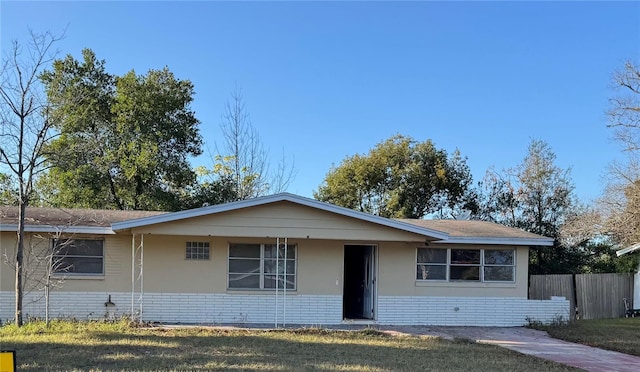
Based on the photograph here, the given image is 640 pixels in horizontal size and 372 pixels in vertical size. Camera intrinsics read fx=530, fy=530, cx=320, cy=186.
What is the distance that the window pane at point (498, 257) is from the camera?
45.8 ft

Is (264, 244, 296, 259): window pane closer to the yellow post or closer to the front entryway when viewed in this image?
the front entryway

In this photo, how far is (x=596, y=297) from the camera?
16.7 metres

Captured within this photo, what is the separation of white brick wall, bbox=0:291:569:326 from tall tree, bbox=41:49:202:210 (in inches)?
418

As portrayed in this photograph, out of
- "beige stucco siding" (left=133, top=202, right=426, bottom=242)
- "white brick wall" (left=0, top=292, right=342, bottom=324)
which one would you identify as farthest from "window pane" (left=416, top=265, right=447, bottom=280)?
"white brick wall" (left=0, top=292, right=342, bottom=324)

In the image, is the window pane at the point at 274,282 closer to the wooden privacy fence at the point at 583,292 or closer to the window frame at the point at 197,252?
the window frame at the point at 197,252

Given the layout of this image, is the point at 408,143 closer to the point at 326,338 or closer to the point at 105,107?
the point at 105,107

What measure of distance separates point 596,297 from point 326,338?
A: 34.6 feet

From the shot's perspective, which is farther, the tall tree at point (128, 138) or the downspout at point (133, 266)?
the tall tree at point (128, 138)

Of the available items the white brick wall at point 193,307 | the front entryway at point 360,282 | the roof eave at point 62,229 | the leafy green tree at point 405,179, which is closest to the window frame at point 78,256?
the roof eave at point 62,229

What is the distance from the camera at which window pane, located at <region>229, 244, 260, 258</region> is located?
1309 centimetres

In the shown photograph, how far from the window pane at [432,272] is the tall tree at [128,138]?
13.3m

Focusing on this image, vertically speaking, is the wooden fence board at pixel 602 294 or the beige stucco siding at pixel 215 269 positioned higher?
the beige stucco siding at pixel 215 269

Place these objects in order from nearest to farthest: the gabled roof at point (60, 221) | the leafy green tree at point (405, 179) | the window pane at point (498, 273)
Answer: the gabled roof at point (60, 221), the window pane at point (498, 273), the leafy green tree at point (405, 179)

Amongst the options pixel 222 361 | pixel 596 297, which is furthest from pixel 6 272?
pixel 596 297
